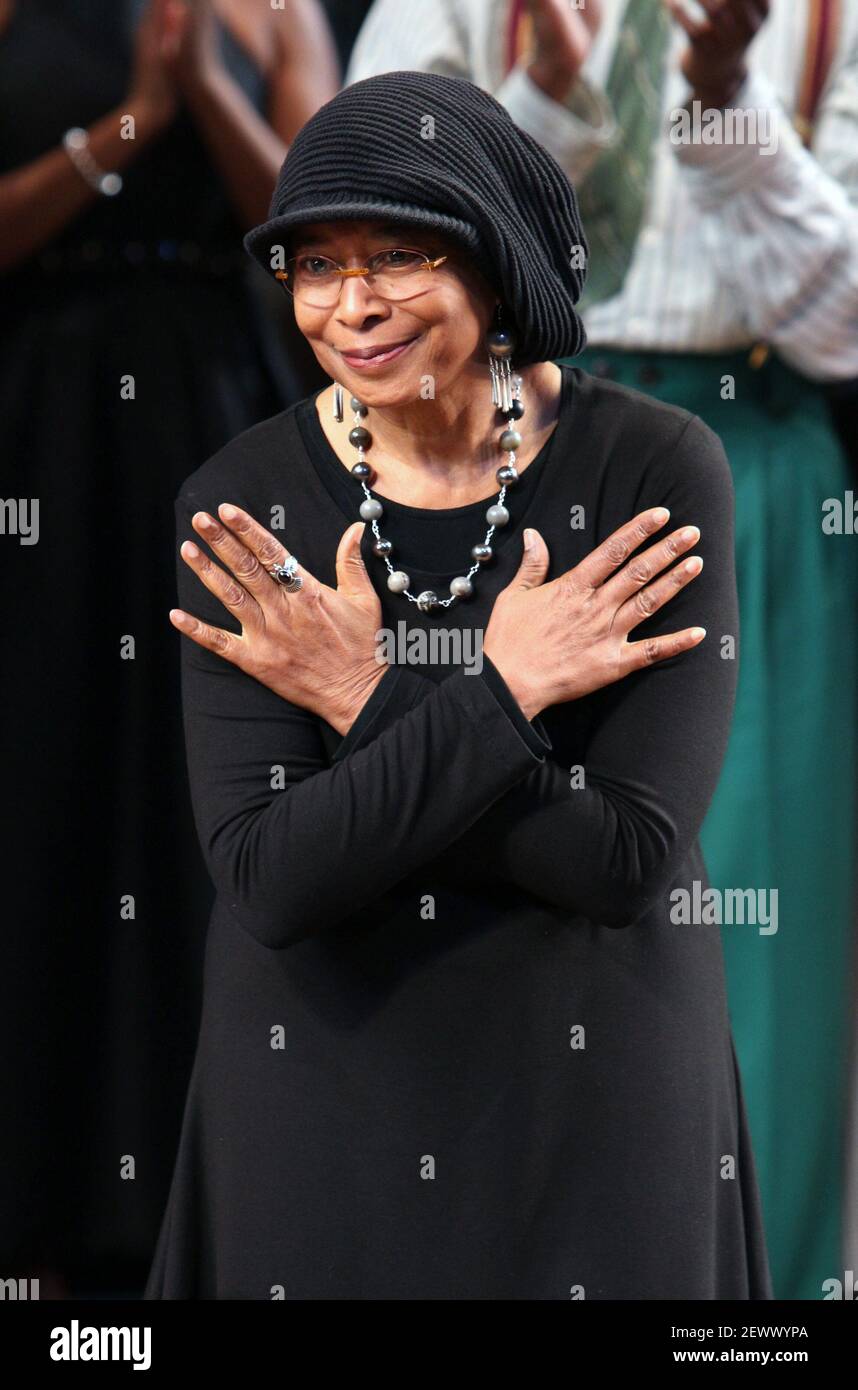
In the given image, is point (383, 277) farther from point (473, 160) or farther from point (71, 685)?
point (71, 685)

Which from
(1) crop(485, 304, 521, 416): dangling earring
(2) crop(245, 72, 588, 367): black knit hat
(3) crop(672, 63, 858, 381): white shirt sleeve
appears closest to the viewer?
(2) crop(245, 72, 588, 367): black knit hat

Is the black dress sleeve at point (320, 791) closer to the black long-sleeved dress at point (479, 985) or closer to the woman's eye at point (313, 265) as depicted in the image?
the black long-sleeved dress at point (479, 985)

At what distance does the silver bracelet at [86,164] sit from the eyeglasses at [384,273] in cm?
97

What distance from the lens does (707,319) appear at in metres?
2.08

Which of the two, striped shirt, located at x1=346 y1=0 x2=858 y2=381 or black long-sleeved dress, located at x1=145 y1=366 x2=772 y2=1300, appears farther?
striped shirt, located at x1=346 y1=0 x2=858 y2=381

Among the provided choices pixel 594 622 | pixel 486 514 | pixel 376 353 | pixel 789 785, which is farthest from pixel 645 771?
pixel 789 785

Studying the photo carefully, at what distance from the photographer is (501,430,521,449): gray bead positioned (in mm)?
1371

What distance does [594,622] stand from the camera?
1310 millimetres

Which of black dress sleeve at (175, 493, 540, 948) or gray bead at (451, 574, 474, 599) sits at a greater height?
gray bead at (451, 574, 474, 599)

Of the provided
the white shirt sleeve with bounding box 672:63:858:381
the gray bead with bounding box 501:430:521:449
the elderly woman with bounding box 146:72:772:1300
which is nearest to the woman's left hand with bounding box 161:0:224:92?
the white shirt sleeve with bounding box 672:63:858:381

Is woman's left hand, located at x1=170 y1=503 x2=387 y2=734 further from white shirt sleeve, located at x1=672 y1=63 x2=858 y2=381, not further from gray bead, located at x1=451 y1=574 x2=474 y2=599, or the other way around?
white shirt sleeve, located at x1=672 y1=63 x2=858 y2=381

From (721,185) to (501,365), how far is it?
0.74 meters

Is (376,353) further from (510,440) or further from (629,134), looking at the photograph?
(629,134)

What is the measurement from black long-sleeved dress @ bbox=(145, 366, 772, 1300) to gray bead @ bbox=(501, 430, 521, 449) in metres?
0.02
